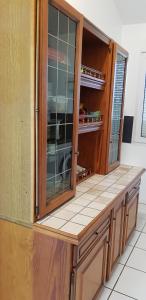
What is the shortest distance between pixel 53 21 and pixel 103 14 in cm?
137

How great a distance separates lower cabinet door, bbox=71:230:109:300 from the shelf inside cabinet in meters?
1.07

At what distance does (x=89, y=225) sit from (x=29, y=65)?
2.79ft

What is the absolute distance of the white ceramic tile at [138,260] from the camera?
2182 mm

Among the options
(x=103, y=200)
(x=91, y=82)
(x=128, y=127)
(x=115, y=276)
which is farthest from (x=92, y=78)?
(x=115, y=276)

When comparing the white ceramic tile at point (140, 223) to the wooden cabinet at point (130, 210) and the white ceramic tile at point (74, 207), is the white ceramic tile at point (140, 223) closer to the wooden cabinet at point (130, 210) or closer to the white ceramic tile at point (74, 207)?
the wooden cabinet at point (130, 210)

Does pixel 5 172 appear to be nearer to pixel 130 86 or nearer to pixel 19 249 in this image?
pixel 19 249

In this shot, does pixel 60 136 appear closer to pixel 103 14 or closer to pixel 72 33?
pixel 72 33

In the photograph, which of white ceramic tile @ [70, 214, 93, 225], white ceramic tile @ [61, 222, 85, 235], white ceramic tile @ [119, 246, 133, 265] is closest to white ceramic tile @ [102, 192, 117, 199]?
white ceramic tile @ [70, 214, 93, 225]

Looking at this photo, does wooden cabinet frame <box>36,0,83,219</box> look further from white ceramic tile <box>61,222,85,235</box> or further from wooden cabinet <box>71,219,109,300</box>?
wooden cabinet <box>71,219,109,300</box>

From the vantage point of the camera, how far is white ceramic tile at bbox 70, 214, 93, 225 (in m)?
1.34

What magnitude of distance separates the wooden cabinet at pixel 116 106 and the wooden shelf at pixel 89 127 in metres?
0.15

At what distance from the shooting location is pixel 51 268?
1.27 m

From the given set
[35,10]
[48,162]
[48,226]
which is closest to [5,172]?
[48,162]

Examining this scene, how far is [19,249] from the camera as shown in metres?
1.33
